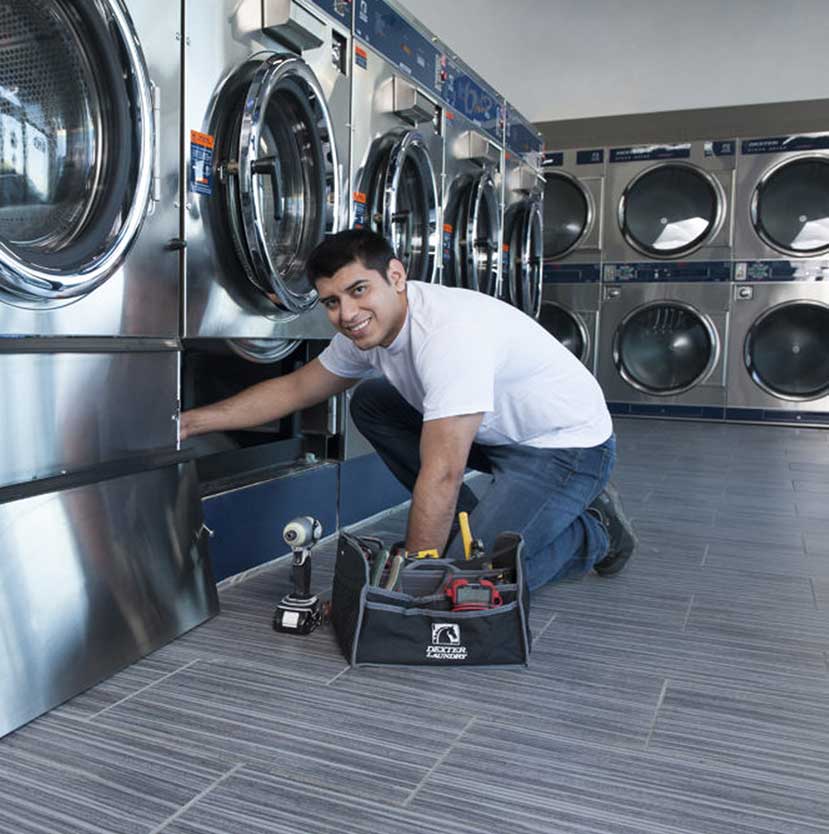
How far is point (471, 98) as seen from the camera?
3787 mm

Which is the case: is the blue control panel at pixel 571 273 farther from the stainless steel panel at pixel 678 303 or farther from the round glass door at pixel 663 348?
the round glass door at pixel 663 348

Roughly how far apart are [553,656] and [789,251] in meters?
4.96

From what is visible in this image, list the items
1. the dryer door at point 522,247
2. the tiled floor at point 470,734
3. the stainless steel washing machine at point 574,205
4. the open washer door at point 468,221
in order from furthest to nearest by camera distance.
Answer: the stainless steel washing machine at point 574,205, the dryer door at point 522,247, the open washer door at point 468,221, the tiled floor at point 470,734

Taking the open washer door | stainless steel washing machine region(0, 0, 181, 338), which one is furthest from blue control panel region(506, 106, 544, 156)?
stainless steel washing machine region(0, 0, 181, 338)

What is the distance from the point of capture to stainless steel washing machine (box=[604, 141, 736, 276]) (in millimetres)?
5980

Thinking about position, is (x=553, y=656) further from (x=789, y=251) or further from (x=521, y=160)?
(x=789, y=251)

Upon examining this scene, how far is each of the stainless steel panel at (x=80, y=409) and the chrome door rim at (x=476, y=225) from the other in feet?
6.71

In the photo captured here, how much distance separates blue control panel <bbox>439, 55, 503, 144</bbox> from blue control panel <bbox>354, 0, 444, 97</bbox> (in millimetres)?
74

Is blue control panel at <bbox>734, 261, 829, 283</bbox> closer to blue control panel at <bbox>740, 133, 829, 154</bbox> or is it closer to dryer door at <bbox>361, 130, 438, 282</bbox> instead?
blue control panel at <bbox>740, 133, 829, 154</bbox>

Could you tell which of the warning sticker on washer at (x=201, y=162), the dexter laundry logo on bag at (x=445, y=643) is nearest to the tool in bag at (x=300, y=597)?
the dexter laundry logo on bag at (x=445, y=643)

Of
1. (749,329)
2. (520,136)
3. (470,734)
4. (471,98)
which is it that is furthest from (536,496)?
(749,329)

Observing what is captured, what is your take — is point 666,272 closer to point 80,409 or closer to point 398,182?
point 398,182

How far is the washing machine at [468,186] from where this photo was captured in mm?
3537

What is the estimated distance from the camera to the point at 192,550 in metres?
1.86
